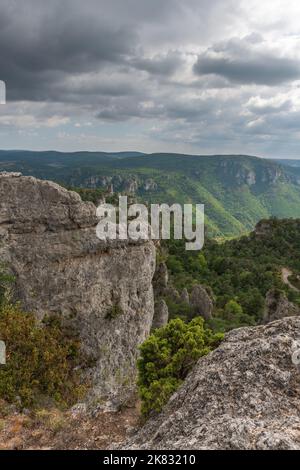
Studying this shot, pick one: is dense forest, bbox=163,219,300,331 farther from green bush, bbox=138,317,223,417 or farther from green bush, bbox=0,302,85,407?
green bush, bbox=138,317,223,417

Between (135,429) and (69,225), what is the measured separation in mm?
18106

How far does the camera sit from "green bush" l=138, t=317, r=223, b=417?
1431 centimetres

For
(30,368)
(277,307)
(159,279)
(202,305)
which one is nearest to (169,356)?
(30,368)

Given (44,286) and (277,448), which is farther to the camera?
(44,286)

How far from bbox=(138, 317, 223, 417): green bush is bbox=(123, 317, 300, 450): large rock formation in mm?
2506

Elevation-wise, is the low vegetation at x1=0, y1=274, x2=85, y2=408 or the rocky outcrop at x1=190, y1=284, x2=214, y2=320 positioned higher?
the low vegetation at x1=0, y1=274, x2=85, y2=408

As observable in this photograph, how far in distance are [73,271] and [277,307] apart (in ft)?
109

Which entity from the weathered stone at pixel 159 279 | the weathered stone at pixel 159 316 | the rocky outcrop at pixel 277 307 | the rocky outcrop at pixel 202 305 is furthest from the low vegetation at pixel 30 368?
the rocky outcrop at pixel 202 305

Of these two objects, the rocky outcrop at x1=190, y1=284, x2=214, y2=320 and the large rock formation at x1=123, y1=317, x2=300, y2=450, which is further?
the rocky outcrop at x1=190, y1=284, x2=214, y2=320

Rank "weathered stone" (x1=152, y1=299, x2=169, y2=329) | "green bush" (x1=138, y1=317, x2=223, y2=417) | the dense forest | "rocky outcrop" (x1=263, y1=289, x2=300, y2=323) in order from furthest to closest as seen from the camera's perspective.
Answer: the dense forest < "weathered stone" (x1=152, y1=299, x2=169, y2=329) < "rocky outcrop" (x1=263, y1=289, x2=300, y2=323) < "green bush" (x1=138, y1=317, x2=223, y2=417)

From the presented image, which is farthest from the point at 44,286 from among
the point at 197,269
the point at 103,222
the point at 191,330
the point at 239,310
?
the point at 197,269

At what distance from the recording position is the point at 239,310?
243 feet

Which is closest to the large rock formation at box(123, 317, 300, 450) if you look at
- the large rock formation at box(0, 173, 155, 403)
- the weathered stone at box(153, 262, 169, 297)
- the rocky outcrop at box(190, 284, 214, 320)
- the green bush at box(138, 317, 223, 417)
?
the green bush at box(138, 317, 223, 417)
